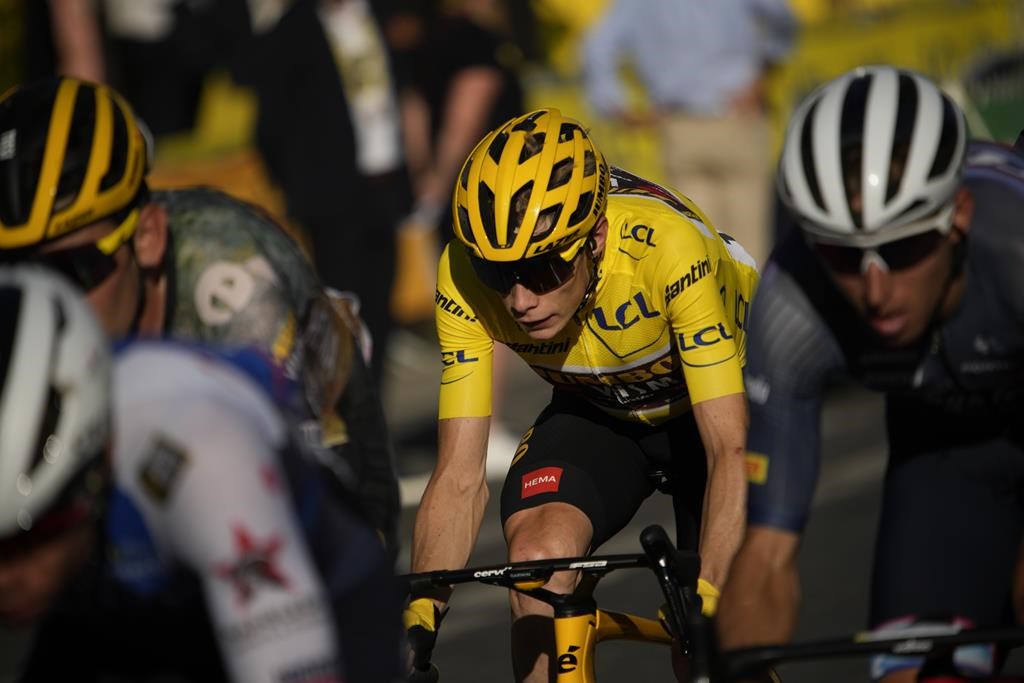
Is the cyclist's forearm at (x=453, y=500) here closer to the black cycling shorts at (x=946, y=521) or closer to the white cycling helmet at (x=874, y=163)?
the black cycling shorts at (x=946, y=521)

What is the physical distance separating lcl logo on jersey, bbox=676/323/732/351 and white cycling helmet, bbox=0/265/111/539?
83.3 inches

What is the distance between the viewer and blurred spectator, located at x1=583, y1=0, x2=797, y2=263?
11.0 meters

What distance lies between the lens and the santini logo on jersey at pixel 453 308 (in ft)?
17.3

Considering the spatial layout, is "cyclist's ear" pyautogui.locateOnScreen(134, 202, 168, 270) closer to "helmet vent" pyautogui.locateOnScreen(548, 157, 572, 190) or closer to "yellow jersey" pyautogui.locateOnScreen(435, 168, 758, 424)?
"yellow jersey" pyautogui.locateOnScreen(435, 168, 758, 424)

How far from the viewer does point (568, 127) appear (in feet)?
17.0

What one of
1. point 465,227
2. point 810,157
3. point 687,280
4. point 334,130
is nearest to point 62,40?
point 334,130

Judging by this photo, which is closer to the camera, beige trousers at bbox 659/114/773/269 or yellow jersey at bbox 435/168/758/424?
yellow jersey at bbox 435/168/758/424

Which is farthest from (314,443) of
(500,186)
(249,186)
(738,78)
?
(249,186)

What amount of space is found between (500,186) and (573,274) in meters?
0.31

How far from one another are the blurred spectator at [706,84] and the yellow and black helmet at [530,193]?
19.7 ft

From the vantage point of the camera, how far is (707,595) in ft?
15.2

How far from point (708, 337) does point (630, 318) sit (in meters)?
0.35

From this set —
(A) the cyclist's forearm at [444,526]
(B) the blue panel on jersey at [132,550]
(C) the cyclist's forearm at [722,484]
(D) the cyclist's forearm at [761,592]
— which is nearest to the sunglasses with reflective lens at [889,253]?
(D) the cyclist's forearm at [761,592]

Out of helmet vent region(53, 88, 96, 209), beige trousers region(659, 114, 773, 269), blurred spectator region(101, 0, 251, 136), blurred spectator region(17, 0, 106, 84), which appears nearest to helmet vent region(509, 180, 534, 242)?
helmet vent region(53, 88, 96, 209)
